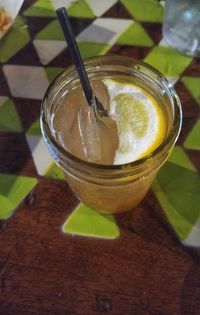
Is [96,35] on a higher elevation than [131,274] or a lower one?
higher

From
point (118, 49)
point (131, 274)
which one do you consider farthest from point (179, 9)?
point (131, 274)

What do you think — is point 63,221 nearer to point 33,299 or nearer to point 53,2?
point 33,299

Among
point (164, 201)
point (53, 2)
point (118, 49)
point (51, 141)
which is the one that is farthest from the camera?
point (53, 2)

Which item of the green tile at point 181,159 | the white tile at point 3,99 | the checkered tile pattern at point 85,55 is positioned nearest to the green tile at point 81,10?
the checkered tile pattern at point 85,55

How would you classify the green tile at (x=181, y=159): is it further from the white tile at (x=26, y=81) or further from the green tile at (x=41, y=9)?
the green tile at (x=41, y=9)

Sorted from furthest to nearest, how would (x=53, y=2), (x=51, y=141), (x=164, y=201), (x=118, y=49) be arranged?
(x=53, y=2)
(x=118, y=49)
(x=164, y=201)
(x=51, y=141)
